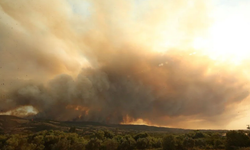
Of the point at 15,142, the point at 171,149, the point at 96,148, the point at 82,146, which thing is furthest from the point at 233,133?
the point at 15,142

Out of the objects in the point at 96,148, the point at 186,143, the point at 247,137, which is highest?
the point at 247,137

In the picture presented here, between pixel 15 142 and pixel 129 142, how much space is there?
47.1 m

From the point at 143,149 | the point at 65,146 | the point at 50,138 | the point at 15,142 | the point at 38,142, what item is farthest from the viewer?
→ the point at 143,149

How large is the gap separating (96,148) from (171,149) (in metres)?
30.6

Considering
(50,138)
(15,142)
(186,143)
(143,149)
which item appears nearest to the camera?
(15,142)

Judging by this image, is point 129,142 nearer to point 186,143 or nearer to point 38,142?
point 186,143

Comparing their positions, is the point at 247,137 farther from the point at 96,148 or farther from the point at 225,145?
the point at 96,148

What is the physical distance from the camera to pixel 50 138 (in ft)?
211

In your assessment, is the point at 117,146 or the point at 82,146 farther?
the point at 117,146

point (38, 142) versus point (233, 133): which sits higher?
point (233, 133)

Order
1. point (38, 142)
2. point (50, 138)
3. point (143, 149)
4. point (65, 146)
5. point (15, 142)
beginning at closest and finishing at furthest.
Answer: point (15, 142) < point (65, 146) < point (38, 142) < point (50, 138) < point (143, 149)

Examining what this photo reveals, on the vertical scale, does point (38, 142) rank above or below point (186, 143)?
below

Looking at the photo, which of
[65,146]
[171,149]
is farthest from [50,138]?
[171,149]

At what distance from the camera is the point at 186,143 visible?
68625 millimetres
